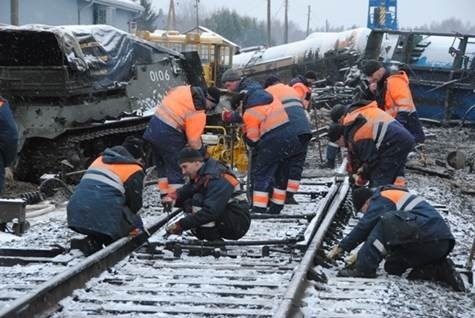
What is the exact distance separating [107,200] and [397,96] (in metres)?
4.71

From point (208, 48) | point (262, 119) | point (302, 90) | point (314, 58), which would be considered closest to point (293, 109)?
point (262, 119)

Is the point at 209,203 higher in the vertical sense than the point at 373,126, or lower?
lower

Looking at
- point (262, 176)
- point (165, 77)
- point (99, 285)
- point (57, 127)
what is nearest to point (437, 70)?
point (165, 77)

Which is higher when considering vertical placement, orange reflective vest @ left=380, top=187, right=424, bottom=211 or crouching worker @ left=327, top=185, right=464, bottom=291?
orange reflective vest @ left=380, top=187, right=424, bottom=211

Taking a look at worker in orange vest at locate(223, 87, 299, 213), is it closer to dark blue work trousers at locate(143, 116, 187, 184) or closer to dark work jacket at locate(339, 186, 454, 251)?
dark blue work trousers at locate(143, 116, 187, 184)

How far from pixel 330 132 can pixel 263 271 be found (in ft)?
8.57

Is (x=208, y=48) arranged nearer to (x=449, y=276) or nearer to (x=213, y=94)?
(x=213, y=94)

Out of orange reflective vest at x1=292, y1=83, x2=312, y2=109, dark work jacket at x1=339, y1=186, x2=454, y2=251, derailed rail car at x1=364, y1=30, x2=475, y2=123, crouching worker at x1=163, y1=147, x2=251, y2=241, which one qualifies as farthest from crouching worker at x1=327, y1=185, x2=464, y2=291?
derailed rail car at x1=364, y1=30, x2=475, y2=123

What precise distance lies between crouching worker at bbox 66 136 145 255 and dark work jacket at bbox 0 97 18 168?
1684 millimetres

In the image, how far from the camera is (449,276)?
20.8 ft

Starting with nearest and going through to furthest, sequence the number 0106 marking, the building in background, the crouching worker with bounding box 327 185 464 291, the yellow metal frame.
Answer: the crouching worker with bounding box 327 185 464 291 → the yellow metal frame → the number 0106 marking → the building in background

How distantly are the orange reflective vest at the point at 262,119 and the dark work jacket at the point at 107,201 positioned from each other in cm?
234

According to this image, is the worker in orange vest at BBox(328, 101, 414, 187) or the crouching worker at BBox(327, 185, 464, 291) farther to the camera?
the worker in orange vest at BBox(328, 101, 414, 187)

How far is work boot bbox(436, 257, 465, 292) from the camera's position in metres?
6.28
